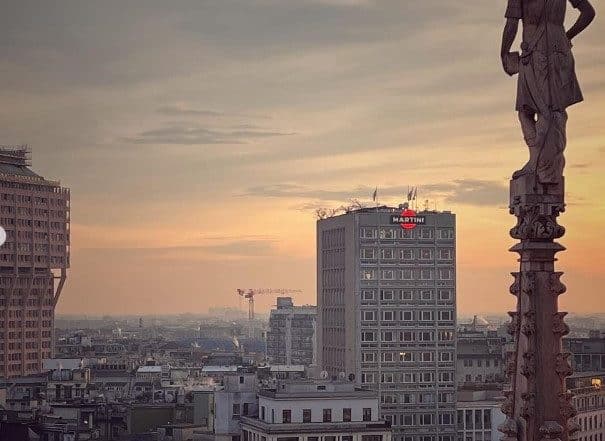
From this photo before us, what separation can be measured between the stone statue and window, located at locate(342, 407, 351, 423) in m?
80.5

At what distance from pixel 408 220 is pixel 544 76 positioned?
450 feet

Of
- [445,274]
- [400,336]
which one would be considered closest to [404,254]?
[445,274]

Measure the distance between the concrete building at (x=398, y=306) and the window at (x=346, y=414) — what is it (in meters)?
47.9

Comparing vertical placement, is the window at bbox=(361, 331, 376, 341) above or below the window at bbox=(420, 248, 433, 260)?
below

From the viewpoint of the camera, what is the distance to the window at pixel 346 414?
92750 millimetres

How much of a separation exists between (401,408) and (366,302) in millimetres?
11437

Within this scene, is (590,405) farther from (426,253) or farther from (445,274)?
(426,253)

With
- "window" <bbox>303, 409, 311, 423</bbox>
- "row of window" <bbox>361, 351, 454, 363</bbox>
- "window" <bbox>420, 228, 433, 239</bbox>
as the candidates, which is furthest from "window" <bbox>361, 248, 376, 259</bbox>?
"window" <bbox>303, 409, 311, 423</bbox>

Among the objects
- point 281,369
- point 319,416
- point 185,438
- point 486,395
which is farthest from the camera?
point 281,369

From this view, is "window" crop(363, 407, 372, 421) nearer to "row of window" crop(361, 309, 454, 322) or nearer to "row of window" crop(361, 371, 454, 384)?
"row of window" crop(361, 371, 454, 384)

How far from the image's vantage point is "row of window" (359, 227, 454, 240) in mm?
150250

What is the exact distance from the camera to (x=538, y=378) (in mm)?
12492

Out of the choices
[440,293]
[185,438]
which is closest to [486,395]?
[440,293]

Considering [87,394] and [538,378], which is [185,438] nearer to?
[87,394]
